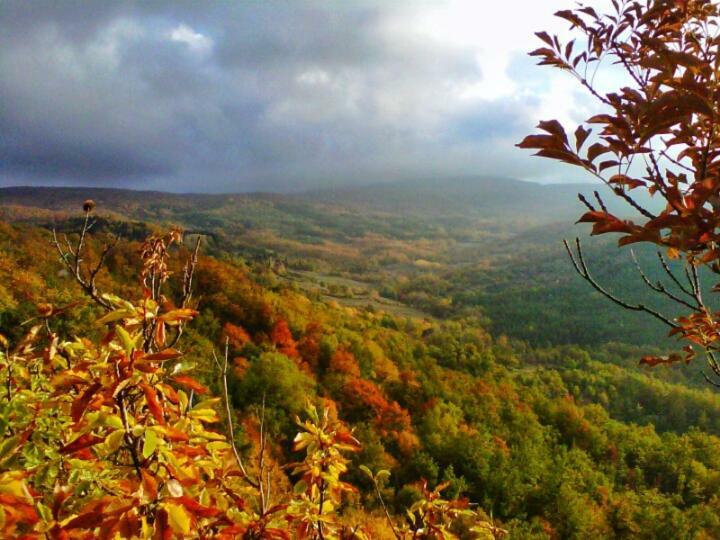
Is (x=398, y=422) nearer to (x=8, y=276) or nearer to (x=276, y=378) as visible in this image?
(x=276, y=378)

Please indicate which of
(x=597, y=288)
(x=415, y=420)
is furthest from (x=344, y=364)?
(x=597, y=288)

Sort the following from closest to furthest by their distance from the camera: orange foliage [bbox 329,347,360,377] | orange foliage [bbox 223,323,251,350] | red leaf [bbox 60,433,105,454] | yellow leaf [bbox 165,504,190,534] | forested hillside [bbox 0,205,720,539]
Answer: yellow leaf [bbox 165,504,190,534]
red leaf [bbox 60,433,105,454]
forested hillside [bbox 0,205,720,539]
orange foliage [bbox 223,323,251,350]
orange foliage [bbox 329,347,360,377]

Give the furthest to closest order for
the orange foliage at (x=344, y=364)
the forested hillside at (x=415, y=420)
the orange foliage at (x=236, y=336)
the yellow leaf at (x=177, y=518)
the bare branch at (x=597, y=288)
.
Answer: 1. the orange foliage at (x=344, y=364)
2. the orange foliage at (x=236, y=336)
3. the forested hillside at (x=415, y=420)
4. the bare branch at (x=597, y=288)
5. the yellow leaf at (x=177, y=518)

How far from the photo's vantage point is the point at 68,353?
253 centimetres

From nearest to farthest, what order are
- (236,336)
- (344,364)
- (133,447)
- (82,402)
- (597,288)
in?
(82,402) → (133,447) → (597,288) → (236,336) → (344,364)

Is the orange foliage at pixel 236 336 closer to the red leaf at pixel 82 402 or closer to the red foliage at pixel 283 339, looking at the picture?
the red foliage at pixel 283 339

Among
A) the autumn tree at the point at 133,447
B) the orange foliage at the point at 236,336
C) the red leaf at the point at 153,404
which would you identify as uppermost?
the red leaf at the point at 153,404

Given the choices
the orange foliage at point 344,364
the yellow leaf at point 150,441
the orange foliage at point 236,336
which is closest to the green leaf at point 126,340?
the yellow leaf at point 150,441

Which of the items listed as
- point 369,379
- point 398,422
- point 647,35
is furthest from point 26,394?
point 369,379

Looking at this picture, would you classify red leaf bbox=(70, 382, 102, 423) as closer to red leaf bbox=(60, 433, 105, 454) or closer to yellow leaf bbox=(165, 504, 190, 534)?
red leaf bbox=(60, 433, 105, 454)

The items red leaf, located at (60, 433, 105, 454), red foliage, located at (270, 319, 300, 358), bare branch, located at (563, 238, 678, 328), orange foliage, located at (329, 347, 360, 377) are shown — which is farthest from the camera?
orange foliage, located at (329, 347, 360, 377)

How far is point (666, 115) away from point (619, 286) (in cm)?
15278

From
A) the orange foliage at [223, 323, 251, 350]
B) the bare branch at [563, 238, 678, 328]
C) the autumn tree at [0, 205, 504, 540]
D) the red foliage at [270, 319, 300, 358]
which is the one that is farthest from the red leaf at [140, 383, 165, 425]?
the red foliage at [270, 319, 300, 358]

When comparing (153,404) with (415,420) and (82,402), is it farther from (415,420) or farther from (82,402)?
(415,420)
